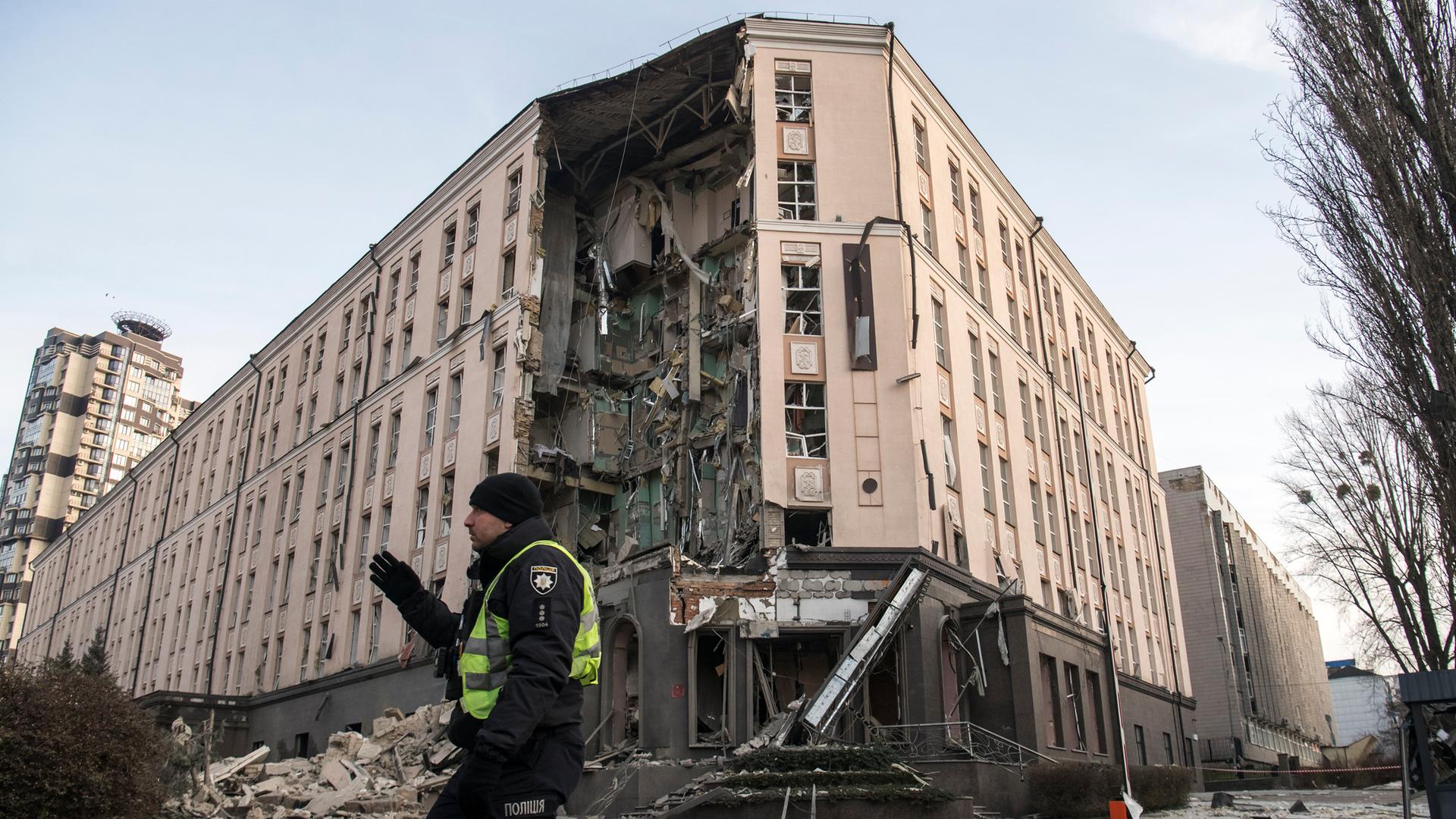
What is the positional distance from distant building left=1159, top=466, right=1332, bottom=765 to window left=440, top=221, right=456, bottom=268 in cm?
3772

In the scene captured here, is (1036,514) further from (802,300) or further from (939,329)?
(802,300)

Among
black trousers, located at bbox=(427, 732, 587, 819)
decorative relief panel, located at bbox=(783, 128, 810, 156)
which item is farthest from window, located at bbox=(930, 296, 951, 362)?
black trousers, located at bbox=(427, 732, 587, 819)

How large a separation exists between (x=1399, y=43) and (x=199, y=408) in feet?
175

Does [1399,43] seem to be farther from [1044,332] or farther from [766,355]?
[1044,332]

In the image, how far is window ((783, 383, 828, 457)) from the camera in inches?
969

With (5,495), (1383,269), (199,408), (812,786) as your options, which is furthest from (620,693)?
(5,495)

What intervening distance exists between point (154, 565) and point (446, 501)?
3063 cm

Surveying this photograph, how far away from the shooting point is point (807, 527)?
2462 centimetres

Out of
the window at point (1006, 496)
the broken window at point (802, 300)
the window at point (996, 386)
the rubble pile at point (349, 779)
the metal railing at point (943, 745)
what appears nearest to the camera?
the rubble pile at point (349, 779)

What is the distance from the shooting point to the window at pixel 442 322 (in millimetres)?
35094

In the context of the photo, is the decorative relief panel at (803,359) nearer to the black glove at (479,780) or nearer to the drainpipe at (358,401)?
the drainpipe at (358,401)

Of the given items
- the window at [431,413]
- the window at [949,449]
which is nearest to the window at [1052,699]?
the window at [949,449]

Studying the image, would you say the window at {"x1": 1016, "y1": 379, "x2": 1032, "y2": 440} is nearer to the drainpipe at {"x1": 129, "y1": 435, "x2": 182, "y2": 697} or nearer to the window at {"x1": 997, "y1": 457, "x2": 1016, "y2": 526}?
the window at {"x1": 997, "y1": 457, "x2": 1016, "y2": 526}

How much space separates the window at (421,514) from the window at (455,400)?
1996 mm
